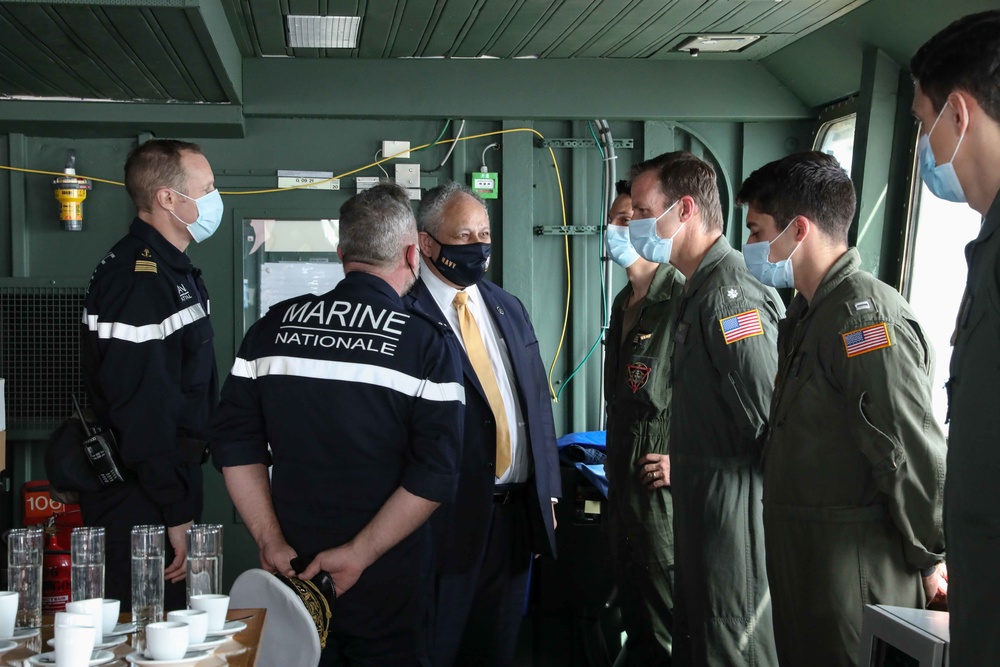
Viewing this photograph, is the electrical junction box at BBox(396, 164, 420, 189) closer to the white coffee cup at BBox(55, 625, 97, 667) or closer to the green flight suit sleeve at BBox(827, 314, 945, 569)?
the green flight suit sleeve at BBox(827, 314, 945, 569)

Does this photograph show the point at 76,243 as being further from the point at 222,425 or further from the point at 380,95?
the point at 222,425

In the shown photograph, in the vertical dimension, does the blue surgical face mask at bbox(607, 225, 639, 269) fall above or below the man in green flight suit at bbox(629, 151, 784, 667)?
above

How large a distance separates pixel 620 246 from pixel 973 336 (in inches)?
96.3

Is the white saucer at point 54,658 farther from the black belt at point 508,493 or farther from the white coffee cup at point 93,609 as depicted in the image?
the black belt at point 508,493

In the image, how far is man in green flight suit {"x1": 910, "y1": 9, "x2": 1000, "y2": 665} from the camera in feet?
4.76

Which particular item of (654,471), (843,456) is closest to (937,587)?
(843,456)

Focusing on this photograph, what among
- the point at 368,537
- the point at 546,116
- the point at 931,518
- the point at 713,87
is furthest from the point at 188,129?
the point at 931,518

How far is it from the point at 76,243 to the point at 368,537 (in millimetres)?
3261

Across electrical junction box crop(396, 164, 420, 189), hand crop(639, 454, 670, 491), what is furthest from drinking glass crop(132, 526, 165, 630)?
electrical junction box crop(396, 164, 420, 189)

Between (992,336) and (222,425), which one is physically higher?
(992,336)

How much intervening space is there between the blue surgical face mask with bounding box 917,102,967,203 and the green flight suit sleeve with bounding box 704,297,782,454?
979 mm

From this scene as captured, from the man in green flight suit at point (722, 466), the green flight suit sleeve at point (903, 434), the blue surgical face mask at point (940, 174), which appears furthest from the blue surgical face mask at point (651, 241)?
the blue surgical face mask at point (940, 174)

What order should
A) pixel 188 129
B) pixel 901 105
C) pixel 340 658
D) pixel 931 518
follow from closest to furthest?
pixel 931 518
pixel 340 658
pixel 901 105
pixel 188 129

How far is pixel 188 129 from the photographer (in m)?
4.67
